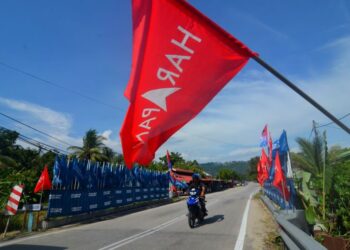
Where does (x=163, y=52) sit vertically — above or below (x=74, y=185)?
below

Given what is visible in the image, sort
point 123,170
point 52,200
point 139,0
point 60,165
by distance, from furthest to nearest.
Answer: point 123,170 < point 60,165 < point 52,200 < point 139,0

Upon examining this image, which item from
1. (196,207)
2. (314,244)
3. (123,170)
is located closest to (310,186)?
(196,207)

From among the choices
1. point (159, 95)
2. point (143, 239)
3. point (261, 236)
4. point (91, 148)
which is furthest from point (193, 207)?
point (91, 148)

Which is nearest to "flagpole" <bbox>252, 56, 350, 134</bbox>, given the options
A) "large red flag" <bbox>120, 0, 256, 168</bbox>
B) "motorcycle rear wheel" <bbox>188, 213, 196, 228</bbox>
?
"large red flag" <bbox>120, 0, 256, 168</bbox>

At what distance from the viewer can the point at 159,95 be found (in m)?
4.56

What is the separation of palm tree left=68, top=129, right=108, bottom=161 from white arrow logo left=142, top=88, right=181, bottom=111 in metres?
57.1

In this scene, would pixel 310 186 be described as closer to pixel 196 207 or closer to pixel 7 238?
pixel 196 207

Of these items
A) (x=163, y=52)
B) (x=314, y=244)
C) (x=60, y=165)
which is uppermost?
(x=60, y=165)

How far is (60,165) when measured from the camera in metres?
17.3

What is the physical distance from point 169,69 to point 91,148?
59.9 meters

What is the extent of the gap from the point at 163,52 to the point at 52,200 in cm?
1321

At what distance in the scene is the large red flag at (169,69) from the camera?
4227 millimetres

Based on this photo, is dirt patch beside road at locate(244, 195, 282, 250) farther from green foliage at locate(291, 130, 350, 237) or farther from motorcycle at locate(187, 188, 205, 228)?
motorcycle at locate(187, 188, 205, 228)

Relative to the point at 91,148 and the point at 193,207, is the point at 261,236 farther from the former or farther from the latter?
the point at 91,148
